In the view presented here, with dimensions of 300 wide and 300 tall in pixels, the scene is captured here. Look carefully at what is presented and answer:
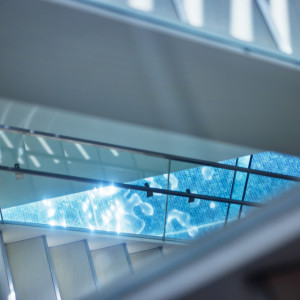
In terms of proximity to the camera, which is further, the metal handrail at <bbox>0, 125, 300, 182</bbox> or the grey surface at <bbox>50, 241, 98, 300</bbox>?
the grey surface at <bbox>50, 241, 98, 300</bbox>

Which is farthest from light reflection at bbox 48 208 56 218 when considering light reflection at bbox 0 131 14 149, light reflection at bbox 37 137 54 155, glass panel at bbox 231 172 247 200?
glass panel at bbox 231 172 247 200

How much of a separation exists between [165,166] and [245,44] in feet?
6.84

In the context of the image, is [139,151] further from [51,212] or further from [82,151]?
[51,212]

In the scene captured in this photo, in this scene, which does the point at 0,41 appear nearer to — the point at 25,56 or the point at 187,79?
the point at 25,56

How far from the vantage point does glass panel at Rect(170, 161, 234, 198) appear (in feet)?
26.0

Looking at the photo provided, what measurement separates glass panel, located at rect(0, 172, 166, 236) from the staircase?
1.62ft

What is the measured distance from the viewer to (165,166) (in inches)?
299

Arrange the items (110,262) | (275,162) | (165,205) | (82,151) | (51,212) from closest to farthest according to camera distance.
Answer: (82,151) → (51,212) → (165,205) → (110,262) → (275,162)

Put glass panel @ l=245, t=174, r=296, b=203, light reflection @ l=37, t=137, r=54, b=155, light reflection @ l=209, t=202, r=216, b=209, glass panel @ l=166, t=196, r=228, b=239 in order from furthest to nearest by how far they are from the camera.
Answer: glass panel @ l=245, t=174, r=296, b=203 → light reflection @ l=209, t=202, r=216, b=209 → glass panel @ l=166, t=196, r=228, b=239 → light reflection @ l=37, t=137, r=54, b=155

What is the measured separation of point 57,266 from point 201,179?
8.36ft

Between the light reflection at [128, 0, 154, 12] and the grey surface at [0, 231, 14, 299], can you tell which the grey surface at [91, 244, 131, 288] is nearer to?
the grey surface at [0, 231, 14, 299]

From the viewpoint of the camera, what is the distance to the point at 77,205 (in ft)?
23.9

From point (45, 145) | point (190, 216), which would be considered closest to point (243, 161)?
point (190, 216)

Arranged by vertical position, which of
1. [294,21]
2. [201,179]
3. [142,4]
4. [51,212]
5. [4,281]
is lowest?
[4,281]
